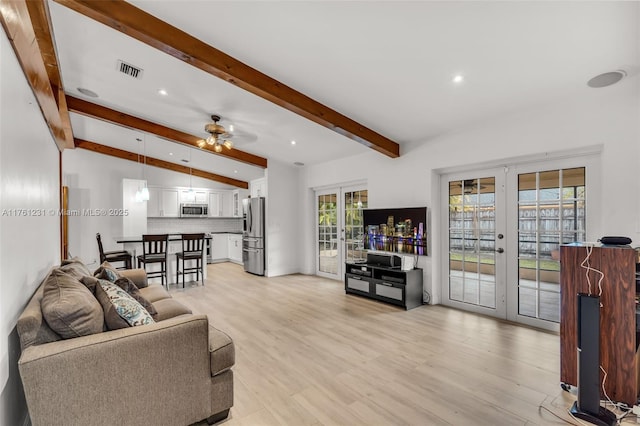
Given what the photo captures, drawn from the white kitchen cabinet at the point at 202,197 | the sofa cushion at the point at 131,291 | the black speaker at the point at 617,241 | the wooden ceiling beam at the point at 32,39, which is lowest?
the sofa cushion at the point at 131,291

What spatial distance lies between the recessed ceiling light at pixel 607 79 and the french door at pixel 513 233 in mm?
790

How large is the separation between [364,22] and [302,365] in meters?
2.86

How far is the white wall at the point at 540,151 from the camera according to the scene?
2.73 metres

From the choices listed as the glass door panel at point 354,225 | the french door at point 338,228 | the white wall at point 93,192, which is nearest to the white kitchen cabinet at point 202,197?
the white wall at point 93,192

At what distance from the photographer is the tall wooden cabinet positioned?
204cm

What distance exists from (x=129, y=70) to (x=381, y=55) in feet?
9.00

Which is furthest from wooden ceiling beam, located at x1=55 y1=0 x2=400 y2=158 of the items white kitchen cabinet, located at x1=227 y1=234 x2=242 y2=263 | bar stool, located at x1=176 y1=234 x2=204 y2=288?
white kitchen cabinet, located at x1=227 y1=234 x2=242 y2=263

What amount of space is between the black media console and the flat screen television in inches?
14.0

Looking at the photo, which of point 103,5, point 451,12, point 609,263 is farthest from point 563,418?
point 103,5

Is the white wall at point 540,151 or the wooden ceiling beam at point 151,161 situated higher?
the wooden ceiling beam at point 151,161

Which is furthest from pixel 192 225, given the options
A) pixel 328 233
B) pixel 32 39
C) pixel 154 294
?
pixel 32 39

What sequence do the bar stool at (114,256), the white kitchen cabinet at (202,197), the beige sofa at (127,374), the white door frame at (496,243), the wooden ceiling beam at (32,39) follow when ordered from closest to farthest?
the beige sofa at (127,374) < the wooden ceiling beam at (32,39) < the white door frame at (496,243) < the bar stool at (114,256) < the white kitchen cabinet at (202,197)

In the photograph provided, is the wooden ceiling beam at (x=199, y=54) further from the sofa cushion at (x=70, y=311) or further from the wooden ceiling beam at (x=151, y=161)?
the wooden ceiling beam at (x=151, y=161)

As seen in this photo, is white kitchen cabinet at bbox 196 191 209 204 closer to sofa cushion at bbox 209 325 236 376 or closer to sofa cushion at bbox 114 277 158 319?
sofa cushion at bbox 114 277 158 319
